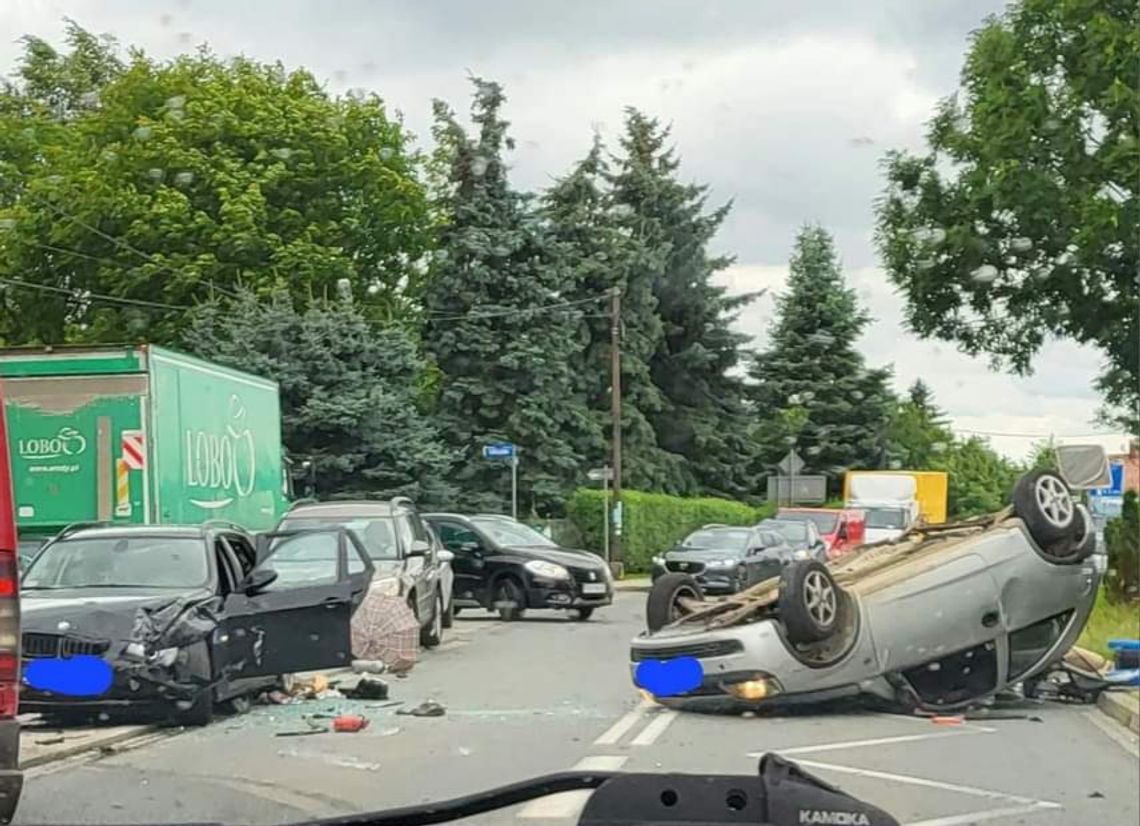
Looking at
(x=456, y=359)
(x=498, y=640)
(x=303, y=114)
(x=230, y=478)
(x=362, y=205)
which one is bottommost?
(x=498, y=640)

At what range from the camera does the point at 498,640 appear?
20922 millimetres

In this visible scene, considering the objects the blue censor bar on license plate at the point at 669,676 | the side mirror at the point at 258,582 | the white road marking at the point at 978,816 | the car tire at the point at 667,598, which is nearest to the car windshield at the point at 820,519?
the car tire at the point at 667,598

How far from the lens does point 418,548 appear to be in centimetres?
1831

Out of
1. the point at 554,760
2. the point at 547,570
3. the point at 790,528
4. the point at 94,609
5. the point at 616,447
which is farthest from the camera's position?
the point at 616,447

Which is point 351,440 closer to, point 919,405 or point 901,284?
point 901,284

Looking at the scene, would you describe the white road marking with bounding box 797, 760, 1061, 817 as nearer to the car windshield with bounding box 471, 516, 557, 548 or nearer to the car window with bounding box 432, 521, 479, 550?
the car window with bounding box 432, 521, 479, 550

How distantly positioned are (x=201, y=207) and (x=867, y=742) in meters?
28.8

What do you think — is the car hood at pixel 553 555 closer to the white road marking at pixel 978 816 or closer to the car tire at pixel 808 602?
the car tire at pixel 808 602

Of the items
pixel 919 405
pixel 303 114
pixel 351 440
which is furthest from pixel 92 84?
pixel 919 405

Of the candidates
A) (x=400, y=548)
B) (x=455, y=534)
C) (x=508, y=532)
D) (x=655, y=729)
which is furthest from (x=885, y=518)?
(x=655, y=729)

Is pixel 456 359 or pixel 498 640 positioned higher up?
pixel 456 359

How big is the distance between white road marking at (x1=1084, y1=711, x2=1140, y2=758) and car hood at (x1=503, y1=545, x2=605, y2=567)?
12063mm

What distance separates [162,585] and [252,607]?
2.85ft

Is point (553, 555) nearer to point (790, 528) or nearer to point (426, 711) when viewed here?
point (790, 528)
